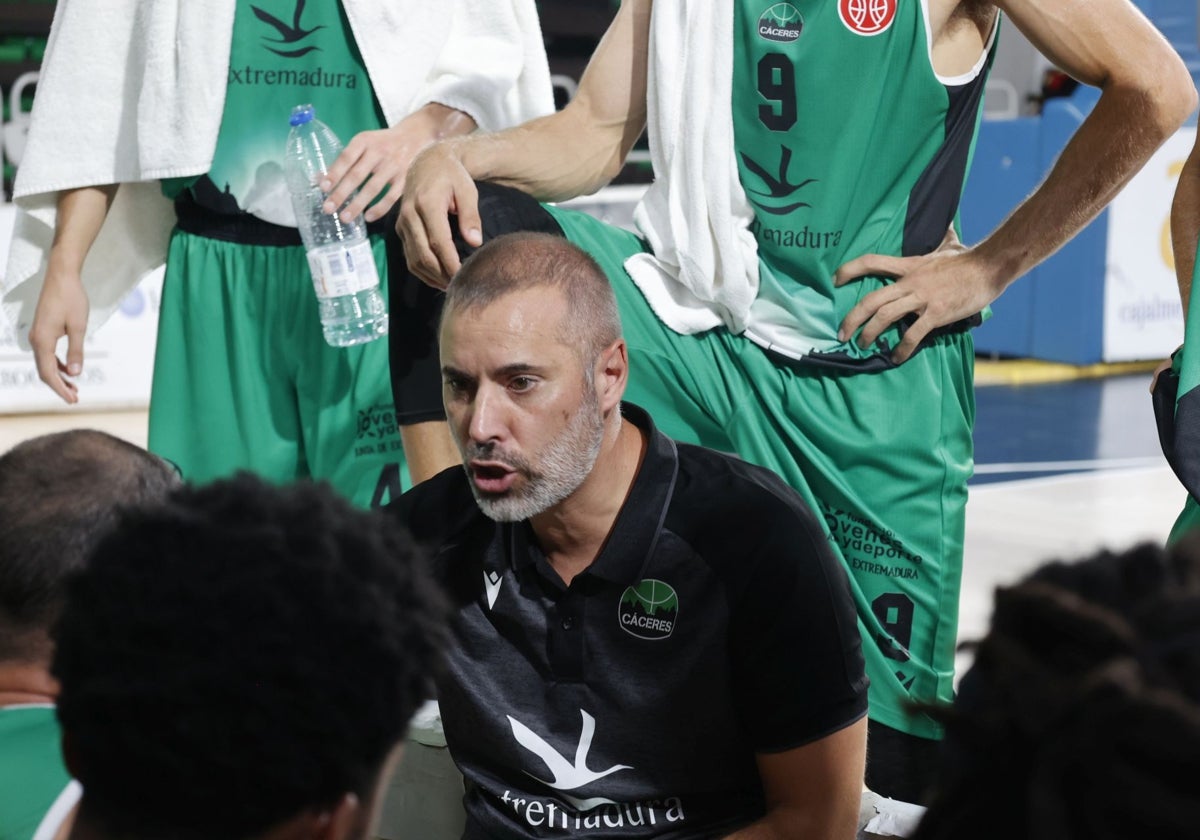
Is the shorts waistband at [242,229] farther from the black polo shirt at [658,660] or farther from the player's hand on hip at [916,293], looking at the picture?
the black polo shirt at [658,660]

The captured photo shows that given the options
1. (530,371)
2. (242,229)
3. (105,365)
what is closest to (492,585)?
(530,371)

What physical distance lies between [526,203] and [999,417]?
637cm

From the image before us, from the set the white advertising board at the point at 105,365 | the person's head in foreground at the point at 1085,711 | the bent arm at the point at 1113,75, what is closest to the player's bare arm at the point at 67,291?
the bent arm at the point at 1113,75

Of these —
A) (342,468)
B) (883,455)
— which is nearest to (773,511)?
(883,455)

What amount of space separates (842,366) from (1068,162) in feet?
1.71

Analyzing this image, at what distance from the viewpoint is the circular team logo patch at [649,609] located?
2.16 metres

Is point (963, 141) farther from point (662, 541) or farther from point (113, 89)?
point (113, 89)

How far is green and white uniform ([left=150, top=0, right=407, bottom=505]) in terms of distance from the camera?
322cm

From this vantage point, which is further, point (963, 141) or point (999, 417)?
point (999, 417)

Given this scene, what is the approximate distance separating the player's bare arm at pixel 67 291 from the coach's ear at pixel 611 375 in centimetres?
140

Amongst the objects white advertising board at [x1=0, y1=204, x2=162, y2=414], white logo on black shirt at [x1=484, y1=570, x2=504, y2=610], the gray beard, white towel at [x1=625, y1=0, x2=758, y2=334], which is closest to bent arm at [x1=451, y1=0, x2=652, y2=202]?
white towel at [x1=625, y1=0, x2=758, y2=334]

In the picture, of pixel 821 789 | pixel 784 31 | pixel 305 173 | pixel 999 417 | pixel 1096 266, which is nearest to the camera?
pixel 821 789

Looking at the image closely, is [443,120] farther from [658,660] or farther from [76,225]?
[658,660]

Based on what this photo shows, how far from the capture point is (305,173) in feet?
10.4
